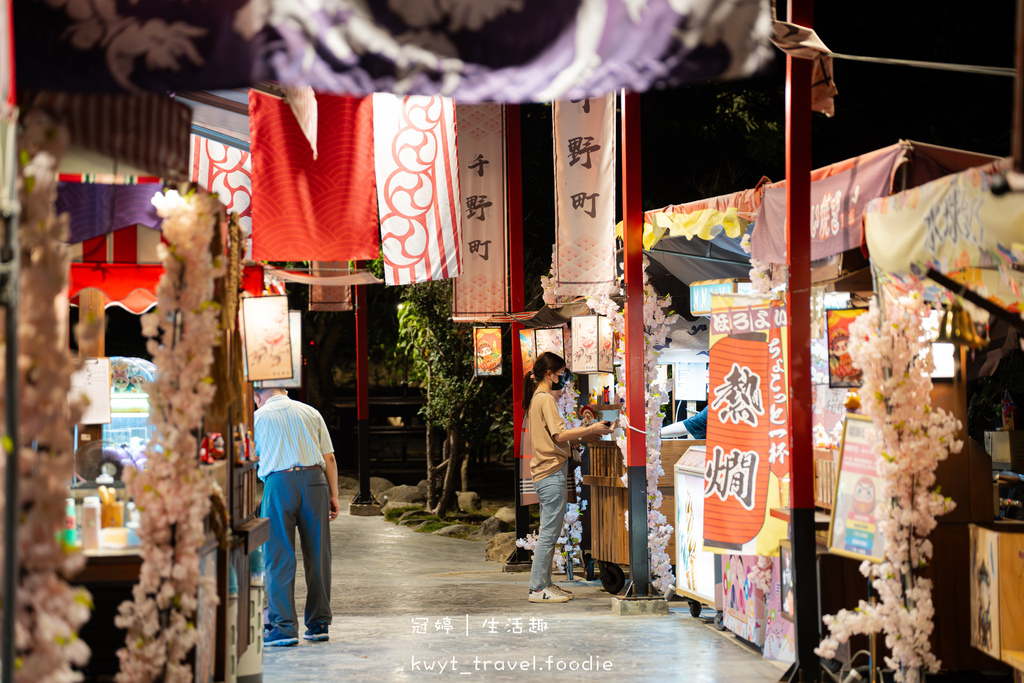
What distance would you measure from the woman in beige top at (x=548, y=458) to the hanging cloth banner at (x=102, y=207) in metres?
4.15

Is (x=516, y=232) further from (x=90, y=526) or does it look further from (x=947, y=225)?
(x=90, y=526)

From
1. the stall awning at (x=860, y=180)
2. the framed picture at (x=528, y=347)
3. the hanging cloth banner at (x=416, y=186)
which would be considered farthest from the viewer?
the framed picture at (x=528, y=347)

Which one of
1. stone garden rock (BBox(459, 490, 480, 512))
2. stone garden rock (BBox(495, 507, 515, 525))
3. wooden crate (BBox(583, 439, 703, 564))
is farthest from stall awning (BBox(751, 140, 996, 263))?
stone garden rock (BBox(459, 490, 480, 512))

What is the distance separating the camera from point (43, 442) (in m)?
3.46

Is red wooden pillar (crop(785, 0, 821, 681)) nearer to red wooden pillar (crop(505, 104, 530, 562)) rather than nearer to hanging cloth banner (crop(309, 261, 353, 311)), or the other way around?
red wooden pillar (crop(505, 104, 530, 562))

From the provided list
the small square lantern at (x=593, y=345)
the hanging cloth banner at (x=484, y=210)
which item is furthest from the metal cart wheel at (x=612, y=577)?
the hanging cloth banner at (x=484, y=210)

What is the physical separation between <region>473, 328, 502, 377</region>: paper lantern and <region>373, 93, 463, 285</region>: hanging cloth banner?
347 inches

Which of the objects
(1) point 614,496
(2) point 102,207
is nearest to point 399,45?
(2) point 102,207

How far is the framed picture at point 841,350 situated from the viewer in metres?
6.90

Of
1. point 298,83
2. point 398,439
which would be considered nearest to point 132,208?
point 298,83

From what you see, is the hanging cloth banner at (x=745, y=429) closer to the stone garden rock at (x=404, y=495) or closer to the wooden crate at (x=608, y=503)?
the wooden crate at (x=608, y=503)

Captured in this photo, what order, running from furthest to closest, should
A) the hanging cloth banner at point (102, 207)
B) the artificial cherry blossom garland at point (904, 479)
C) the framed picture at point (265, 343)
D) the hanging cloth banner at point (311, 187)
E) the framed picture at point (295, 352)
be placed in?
the hanging cloth banner at point (311, 187)
the hanging cloth banner at point (102, 207)
the framed picture at point (295, 352)
the framed picture at point (265, 343)
the artificial cherry blossom garland at point (904, 479)

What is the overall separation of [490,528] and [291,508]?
1013cm

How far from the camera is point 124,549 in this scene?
4.75m
